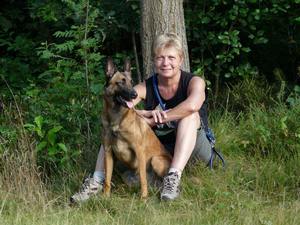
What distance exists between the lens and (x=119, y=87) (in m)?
5.07

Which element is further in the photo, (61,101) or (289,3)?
(289,3)

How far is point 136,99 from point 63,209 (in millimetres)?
1258

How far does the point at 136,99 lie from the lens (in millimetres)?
5375

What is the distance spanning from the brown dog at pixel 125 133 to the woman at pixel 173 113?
15 centimetres

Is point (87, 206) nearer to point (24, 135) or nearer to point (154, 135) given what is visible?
point (154, 135)

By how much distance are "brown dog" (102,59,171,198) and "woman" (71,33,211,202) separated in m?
0.15

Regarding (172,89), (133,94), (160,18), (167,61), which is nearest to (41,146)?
(133,94)

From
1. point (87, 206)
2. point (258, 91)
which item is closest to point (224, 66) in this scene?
point (258, 91)

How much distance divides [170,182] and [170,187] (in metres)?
0.05

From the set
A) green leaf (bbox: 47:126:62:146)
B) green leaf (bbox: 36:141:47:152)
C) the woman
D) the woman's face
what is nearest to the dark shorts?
the woman

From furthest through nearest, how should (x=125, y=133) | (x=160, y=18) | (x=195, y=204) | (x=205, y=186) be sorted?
(x=160, y=18), (x=125, y=133), (x=205, y=186), (x=195, y=204)

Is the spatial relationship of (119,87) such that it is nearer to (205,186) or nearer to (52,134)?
(52,134)

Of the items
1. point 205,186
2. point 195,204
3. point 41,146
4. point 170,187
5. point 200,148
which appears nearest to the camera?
point 195,204

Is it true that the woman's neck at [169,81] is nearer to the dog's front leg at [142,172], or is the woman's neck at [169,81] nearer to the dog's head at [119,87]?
the dog's head at [119,87]
